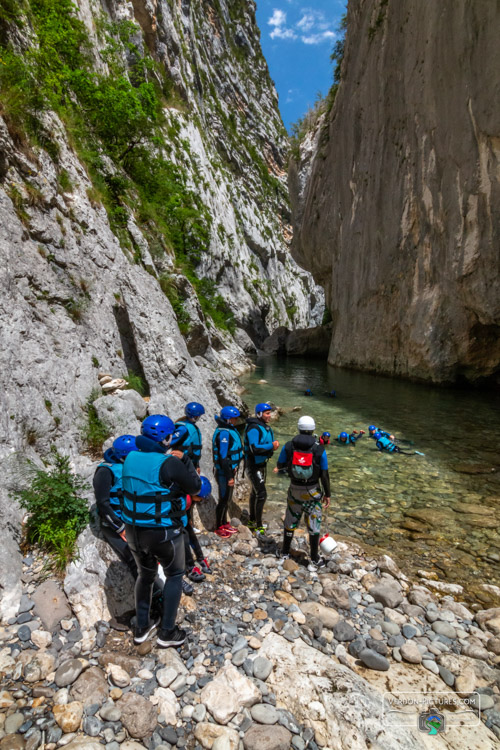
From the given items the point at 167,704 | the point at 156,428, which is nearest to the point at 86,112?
the point at 156,428

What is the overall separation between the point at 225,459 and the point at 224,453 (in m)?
0.10

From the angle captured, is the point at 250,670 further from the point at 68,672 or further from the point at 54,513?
the point at 54,513

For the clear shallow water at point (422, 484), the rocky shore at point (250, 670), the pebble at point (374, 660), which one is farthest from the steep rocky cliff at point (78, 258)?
the clear shallow water at point (422, 484)

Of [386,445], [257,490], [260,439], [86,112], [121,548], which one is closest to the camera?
[121,548]

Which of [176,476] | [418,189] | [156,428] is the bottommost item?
[176,476]

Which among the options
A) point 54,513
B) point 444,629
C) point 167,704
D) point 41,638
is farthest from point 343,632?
point 54,513

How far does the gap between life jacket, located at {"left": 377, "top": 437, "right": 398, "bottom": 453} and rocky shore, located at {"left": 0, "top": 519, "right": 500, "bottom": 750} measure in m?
6.12

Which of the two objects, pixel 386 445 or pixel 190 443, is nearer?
pixel 190 443

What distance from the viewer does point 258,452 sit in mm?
5844

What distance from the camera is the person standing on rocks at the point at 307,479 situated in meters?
4.93

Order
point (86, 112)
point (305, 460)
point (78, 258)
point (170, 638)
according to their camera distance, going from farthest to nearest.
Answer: point (86, 112), point (78, 258), point (305, 460), point (170, 638)

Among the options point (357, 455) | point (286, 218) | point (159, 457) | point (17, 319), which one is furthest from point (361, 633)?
point (286, 218)

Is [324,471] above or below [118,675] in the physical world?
above

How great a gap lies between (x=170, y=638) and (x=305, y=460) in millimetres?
2527
